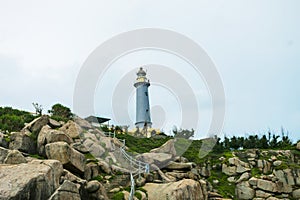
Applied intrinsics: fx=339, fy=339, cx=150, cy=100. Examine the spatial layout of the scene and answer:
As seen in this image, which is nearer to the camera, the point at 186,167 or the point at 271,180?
the point at 186,167

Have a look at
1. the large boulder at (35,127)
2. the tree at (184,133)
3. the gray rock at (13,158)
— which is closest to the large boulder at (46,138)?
the large boulder at (35,127)

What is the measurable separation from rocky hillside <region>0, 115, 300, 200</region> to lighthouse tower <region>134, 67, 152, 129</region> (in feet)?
56.7

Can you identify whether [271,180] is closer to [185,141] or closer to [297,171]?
[297,171]

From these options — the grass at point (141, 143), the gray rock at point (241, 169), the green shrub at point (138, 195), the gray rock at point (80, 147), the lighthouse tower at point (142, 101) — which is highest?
the lighthouse tower at point (142, 101)

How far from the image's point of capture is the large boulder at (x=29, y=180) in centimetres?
1170

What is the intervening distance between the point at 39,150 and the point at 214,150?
2233cm

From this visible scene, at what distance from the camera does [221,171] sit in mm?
29703

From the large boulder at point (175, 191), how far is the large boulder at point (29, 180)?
5.44 metres

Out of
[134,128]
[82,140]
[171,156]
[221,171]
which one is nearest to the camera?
[82,140]

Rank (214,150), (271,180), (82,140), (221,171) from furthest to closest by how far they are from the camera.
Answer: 1. (214,150)
2. (221,171)
3. (271,180)
4. (82,140)

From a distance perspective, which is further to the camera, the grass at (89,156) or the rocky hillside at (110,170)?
the grass at (89,156)

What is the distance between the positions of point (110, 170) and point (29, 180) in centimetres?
733

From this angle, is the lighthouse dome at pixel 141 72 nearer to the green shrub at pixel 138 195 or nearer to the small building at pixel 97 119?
the small building at pixel 97 119

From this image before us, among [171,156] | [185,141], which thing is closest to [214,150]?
[185,141]
